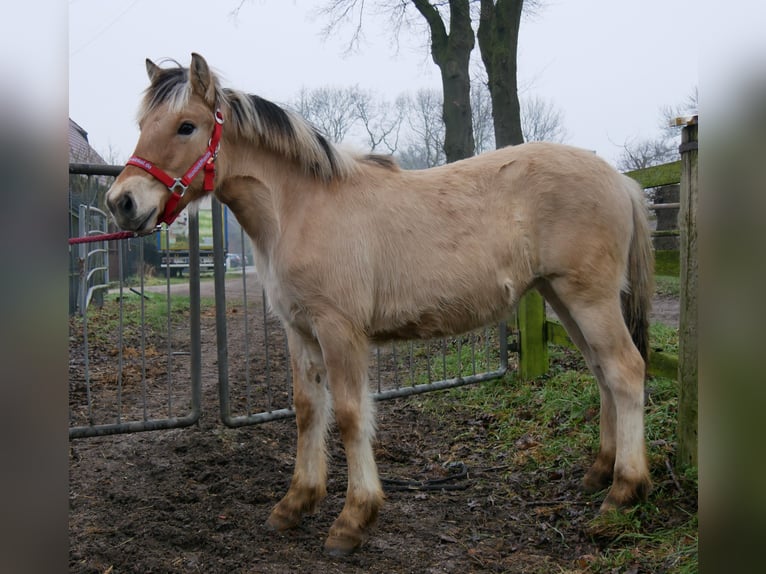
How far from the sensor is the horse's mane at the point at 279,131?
320cm

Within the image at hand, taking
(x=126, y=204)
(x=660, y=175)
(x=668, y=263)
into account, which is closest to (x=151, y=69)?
(x=126, y=204)

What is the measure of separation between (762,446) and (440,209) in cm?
287

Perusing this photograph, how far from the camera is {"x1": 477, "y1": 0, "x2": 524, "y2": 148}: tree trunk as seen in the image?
9.49 m

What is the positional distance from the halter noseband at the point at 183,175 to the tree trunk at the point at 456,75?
293 inches

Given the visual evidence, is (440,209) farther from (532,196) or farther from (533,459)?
(533,459)

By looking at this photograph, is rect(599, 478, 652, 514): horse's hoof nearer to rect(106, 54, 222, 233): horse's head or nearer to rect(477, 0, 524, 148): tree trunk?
rect(106, 54, 222, 233): horse's head

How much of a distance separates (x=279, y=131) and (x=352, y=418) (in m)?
1.69

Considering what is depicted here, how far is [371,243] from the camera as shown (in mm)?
3283

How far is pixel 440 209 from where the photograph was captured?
3.44m

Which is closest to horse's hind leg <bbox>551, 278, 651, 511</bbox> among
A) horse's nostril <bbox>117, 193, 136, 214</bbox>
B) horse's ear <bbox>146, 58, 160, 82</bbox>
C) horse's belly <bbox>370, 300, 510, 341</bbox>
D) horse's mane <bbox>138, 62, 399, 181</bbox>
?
horse's belly <bbox>370, 300, 510, 341</bbox>

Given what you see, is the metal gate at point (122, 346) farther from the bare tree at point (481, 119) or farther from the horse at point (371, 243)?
the bare tree at point (481, 119)

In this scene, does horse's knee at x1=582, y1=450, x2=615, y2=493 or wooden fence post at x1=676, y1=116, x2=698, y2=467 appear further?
horse's knee at x1=582, y1=450, x2=615, y2=493

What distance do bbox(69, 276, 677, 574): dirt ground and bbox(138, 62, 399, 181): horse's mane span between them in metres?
2.05

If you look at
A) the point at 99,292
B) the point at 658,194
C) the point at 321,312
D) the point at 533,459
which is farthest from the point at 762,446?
the point at 658,194
